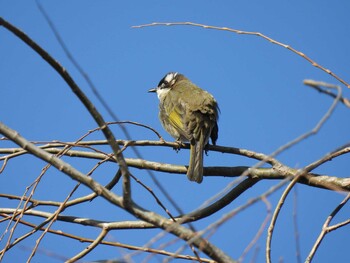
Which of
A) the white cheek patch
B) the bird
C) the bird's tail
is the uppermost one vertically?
the white cheek patch

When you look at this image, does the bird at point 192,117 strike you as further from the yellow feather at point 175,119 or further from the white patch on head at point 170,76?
the white patch on head at point 170,76

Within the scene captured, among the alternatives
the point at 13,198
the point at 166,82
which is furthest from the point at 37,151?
the point at 166,82

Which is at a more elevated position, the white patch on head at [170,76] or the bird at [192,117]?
the white patch on head at [170,76]

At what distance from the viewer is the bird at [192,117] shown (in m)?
6.33

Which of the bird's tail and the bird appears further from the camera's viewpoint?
the bird

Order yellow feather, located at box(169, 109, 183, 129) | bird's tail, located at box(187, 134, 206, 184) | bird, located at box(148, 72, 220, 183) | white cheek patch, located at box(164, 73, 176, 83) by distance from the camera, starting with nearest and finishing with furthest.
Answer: bird's tail, located at box(187, 134, 206, 184) → bird, located at box(148, 72, 220, 183) → yellow feather, located at box(169, 109, 183, 129) → white cheek patch, located at box(164, 73, 176, 83)

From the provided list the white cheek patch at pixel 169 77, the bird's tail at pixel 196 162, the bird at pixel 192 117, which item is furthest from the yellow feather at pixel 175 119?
the white cheek patch at pixel 169 77

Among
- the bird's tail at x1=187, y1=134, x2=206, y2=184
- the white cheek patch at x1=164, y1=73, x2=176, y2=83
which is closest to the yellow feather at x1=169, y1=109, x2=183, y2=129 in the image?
the bird's tail at x1=187, y1=134, x2=206, y2=184

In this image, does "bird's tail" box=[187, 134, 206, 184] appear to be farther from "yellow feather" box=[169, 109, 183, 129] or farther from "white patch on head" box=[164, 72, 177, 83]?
"white patch on head" box=[164, 72, 177, 83]

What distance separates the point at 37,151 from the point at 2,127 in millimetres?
162

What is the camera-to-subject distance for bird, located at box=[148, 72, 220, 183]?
6332 mm

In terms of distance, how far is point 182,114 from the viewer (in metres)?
6.90

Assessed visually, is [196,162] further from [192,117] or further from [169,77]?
[169,77]

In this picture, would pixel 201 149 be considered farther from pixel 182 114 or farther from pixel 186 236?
pixel 186 236
